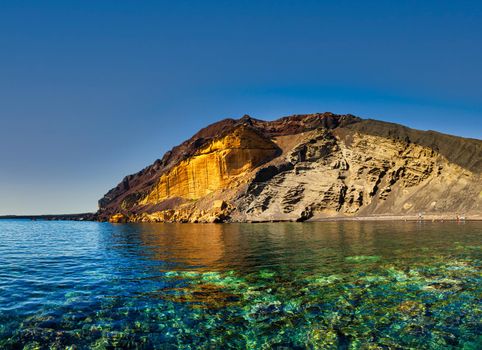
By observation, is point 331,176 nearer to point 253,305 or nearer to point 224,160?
point 224,160

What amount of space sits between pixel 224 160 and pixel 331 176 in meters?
40.2

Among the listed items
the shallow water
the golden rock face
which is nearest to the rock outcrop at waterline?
the golden rock face

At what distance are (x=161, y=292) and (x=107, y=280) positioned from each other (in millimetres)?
4723

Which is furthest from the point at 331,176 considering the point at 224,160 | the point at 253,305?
the point at 253,305

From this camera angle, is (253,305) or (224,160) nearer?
(253,305)

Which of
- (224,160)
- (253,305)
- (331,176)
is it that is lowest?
(253,305)

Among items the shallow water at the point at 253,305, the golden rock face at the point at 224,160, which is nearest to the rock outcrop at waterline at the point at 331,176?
the golden rock face at the point at 224,160

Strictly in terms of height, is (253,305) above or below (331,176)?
below

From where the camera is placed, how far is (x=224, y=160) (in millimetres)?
115375

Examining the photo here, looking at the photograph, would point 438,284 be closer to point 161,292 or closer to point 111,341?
point 161,292

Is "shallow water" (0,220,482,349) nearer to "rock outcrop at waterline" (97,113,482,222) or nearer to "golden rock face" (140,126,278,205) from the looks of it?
"rock outcrop at waterline" (97,113,482,222)

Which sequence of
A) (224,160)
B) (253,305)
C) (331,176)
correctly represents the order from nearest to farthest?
(253,305) → (331,176) → (224,160)

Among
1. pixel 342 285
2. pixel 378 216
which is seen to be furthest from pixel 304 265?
pixel 378 216

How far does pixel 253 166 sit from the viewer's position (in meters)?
114
